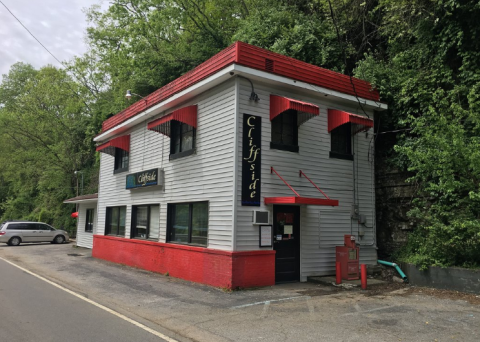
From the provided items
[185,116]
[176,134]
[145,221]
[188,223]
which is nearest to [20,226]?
[145,221]

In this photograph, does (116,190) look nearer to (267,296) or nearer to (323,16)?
(267,296)

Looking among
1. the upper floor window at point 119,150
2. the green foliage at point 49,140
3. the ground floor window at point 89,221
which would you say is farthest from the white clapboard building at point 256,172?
the green foliage at point 49,140

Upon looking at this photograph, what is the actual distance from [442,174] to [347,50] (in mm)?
8183

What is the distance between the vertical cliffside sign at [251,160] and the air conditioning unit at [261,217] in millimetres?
233

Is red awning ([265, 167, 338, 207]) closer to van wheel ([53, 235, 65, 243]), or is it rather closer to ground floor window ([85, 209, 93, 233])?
ground floor window ([85, 209, 93, 233])

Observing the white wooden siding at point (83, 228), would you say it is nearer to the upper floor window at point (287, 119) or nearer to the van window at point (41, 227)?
the van window at point (41, 227)

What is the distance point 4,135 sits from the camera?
40906mm

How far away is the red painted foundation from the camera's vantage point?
948 cm

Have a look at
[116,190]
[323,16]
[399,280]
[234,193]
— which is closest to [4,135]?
[116,190]

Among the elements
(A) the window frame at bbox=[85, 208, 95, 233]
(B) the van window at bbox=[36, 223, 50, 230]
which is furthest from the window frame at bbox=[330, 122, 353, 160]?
(B) the van window at bbox=[36, 223, 50, 230]

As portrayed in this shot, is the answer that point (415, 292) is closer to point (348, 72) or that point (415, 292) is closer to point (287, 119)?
point (287, 119)

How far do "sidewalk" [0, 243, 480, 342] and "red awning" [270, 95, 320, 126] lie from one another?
480 cm

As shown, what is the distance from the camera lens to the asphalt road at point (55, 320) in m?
5.73

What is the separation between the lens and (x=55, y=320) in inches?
263
